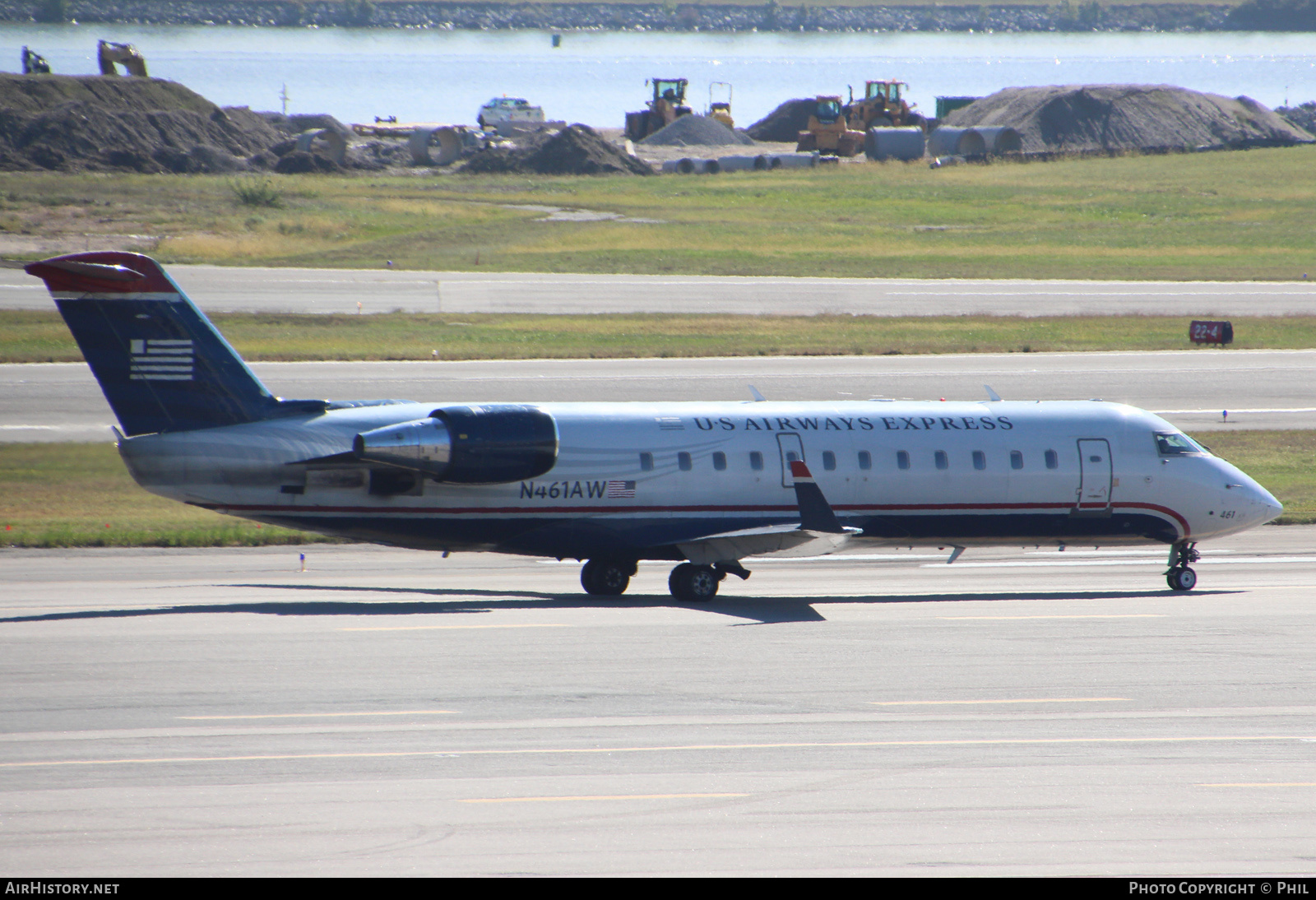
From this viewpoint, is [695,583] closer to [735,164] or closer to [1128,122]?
[735,164]

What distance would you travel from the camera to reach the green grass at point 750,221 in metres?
73.9

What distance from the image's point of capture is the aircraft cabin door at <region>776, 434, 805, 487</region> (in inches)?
1013

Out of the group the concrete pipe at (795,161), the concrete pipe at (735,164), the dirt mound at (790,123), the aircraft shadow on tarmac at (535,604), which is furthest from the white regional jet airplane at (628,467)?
the dirt mound at (790,123)

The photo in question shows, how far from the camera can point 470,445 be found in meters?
23.8

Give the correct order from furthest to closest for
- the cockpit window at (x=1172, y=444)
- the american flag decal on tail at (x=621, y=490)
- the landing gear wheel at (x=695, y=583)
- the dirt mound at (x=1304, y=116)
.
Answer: the dirt mound at (x=1304, y=116) < the cockpit window at (x=1172, y=444) < the landing gear wheel at (x=695, y=583) < the american flag decal on tail at (x=621, y=490)

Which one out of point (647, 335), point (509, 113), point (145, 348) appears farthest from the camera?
point (509, 113)

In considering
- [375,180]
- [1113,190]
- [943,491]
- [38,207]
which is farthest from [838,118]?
[943,491]

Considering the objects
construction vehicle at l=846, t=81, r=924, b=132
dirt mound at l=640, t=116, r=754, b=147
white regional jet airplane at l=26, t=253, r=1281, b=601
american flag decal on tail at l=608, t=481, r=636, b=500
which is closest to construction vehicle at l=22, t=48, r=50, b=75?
dirt mound at l=640, t=116, r=754, b=147

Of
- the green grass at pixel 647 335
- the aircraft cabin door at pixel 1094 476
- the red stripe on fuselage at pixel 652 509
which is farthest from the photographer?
the green grass at pixel 647 335

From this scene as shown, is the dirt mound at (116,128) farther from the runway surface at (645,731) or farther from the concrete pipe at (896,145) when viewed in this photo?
the runway surface at (645,731)

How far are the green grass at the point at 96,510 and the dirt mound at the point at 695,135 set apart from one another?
99.3 m

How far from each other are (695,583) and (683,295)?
4096 centimetres

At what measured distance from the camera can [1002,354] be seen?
53844mm

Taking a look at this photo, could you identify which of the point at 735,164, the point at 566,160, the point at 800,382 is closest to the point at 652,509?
the point at 800,382
